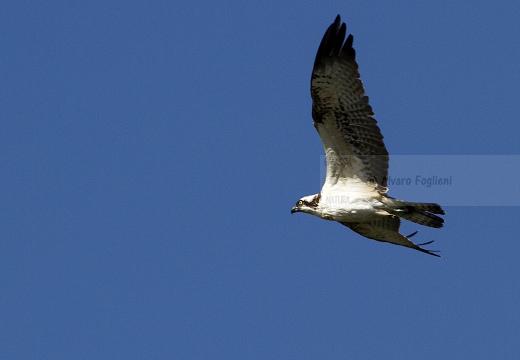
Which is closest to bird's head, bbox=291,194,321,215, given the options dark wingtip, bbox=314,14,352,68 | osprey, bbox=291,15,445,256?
osprey, bbox=291,15,445,256

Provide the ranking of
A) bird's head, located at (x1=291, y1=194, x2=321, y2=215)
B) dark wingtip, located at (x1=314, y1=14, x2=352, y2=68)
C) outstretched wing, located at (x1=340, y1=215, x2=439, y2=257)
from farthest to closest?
outstretched wing, located at (x1=340, y1=215, x2=439, y2=257)
bird's head, located at (x1=291, y1=194, x2=321, y2=215)
dark wingtip, located at (x1=314, y1=14, x2=352, y2=68)

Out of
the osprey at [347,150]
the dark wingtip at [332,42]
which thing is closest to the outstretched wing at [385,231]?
the osprey at [347,150]

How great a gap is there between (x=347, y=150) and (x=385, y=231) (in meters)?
2.03

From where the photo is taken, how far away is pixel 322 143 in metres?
13.7

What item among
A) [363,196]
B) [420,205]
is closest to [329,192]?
[363,196]

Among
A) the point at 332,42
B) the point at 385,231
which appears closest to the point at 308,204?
the point at 385,231

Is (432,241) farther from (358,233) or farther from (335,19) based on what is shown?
(335,19)

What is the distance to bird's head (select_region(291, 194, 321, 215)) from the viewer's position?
558 inches

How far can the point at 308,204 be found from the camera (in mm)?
14227


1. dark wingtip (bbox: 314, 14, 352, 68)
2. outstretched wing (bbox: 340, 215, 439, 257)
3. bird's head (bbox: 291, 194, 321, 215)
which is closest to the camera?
dark wingtip (bbox: 314, 14, 352, 68)

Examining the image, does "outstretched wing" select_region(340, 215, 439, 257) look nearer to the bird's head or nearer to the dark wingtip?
the bird's head

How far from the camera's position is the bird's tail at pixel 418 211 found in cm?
1330

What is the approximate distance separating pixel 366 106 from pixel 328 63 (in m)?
0.81

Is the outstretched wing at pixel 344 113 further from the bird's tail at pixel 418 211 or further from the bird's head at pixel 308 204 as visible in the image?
the bird's head at pixel 308 204
